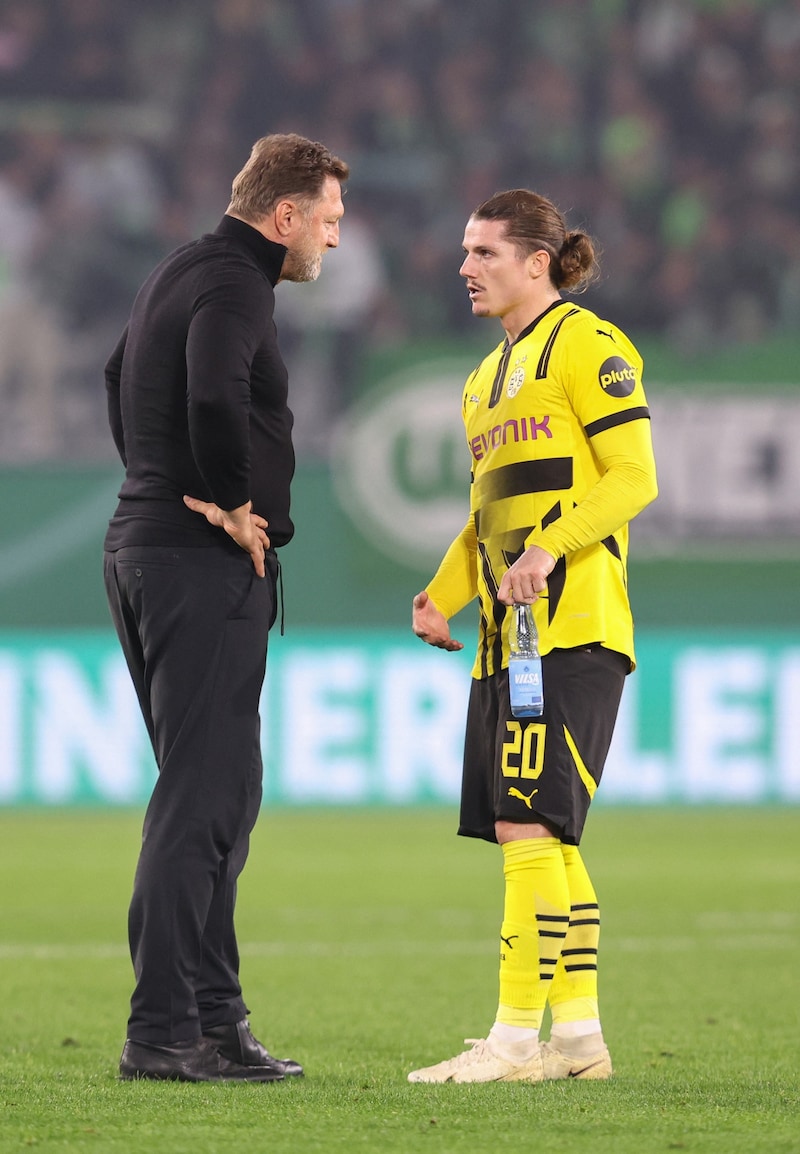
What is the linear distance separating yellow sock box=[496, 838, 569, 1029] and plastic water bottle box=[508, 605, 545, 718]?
0.28 metres

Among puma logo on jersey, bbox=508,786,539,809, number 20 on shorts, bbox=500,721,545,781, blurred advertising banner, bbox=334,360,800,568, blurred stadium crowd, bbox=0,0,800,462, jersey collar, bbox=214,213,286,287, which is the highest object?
blurred stadium crowd, bbox=0,0,800,462

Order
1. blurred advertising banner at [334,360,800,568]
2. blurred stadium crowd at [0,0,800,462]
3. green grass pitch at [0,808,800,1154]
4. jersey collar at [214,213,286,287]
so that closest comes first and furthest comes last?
green grass pitch at [0,808,800,1154] → jersey collar at [214,213,286,287] → blurred advertising banner at [334,360,800,568] → blurred stadium crowd at [0,0,800,462]

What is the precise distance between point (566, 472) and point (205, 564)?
2.56 ft

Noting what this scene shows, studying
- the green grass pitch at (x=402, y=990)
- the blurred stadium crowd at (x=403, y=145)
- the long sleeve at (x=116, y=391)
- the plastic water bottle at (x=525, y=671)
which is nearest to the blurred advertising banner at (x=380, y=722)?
the green grass pitch at (x=402, y=990)

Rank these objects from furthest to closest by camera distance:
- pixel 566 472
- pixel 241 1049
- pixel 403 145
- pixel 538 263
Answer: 1. pixel 403 145
2. pixel 538 263
3. pixel 566 472
4. pixel 241 1049

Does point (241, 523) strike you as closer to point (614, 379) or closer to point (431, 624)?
point (431, 624)

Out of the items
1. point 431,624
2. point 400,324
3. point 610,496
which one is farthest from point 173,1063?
point 400,324

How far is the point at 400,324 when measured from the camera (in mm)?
13852

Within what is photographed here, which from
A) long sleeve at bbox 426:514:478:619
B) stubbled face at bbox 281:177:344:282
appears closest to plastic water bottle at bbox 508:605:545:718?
long sleeve at bbox 426:514:478:619

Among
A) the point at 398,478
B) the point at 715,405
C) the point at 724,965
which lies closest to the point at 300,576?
the point at 398,478

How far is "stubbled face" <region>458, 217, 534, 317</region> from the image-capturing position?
12.7 feet

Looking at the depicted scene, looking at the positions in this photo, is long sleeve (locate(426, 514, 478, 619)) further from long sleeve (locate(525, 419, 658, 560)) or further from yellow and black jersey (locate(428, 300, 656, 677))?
long sleeve (locate(525, 419, 658, 560))

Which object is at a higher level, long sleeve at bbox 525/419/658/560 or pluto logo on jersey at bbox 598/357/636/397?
pluto logo on jersey at bbox 598/357/636/397

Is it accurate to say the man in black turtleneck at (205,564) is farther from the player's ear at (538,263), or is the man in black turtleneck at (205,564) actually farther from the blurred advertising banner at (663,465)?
the blurred advertising banner at (663,465)
